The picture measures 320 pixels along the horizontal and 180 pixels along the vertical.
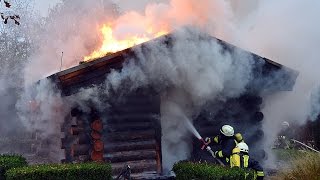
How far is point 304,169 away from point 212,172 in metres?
2.11

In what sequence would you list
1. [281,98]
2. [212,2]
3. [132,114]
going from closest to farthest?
1. [132,114]
2. [212,2]
3. [281,98]

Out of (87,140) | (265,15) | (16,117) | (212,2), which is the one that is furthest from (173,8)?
(16,117)

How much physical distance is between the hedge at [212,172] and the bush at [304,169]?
1.13 m

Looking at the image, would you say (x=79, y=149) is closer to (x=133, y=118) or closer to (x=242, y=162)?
(x=133, y=118)

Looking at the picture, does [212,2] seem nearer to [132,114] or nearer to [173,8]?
[173,8]

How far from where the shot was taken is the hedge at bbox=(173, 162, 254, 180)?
8.59 m

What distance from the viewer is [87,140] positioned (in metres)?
11.1

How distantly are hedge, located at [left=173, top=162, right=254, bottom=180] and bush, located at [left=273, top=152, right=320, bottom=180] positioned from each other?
1.13 metres

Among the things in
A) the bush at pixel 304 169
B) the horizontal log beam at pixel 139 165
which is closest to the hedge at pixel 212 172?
the bush at pixel 304 169

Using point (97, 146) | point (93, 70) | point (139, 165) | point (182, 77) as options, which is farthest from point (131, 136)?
point (93, 70)

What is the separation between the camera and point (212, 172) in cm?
865

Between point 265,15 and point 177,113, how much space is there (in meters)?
6.89

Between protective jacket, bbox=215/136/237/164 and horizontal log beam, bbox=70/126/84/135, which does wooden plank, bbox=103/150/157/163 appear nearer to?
horizontal log beam, bbox=70/126/84/135

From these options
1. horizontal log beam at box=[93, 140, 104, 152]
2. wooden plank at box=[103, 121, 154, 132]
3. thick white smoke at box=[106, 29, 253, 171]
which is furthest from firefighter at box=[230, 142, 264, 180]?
horizontal log beam at box=[93, 140, 104, 152]
